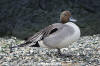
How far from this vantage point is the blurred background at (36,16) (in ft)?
34.3

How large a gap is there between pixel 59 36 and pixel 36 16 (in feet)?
16.3

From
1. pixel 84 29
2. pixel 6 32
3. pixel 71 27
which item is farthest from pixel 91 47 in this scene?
pixel 6 32

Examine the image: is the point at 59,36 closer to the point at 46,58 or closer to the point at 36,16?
the point at 46,58

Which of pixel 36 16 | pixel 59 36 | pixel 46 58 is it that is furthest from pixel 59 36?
pixel 36 16

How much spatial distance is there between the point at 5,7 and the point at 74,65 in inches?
225

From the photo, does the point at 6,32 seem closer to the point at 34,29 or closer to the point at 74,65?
the point at 34,29

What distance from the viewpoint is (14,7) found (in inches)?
417

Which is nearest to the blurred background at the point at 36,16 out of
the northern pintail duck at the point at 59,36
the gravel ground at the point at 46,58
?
the gravel ground at the point at 46,58

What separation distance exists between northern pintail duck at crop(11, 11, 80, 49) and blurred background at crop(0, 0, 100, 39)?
4.45 metres

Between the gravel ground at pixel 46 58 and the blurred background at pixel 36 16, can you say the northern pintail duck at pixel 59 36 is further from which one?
the blurred background at pixel 36 16

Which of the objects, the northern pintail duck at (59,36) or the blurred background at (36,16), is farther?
the blurred background at (36,16)

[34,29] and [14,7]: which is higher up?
[14,7]

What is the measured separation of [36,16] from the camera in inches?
414

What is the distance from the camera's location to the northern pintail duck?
557 centimetres
